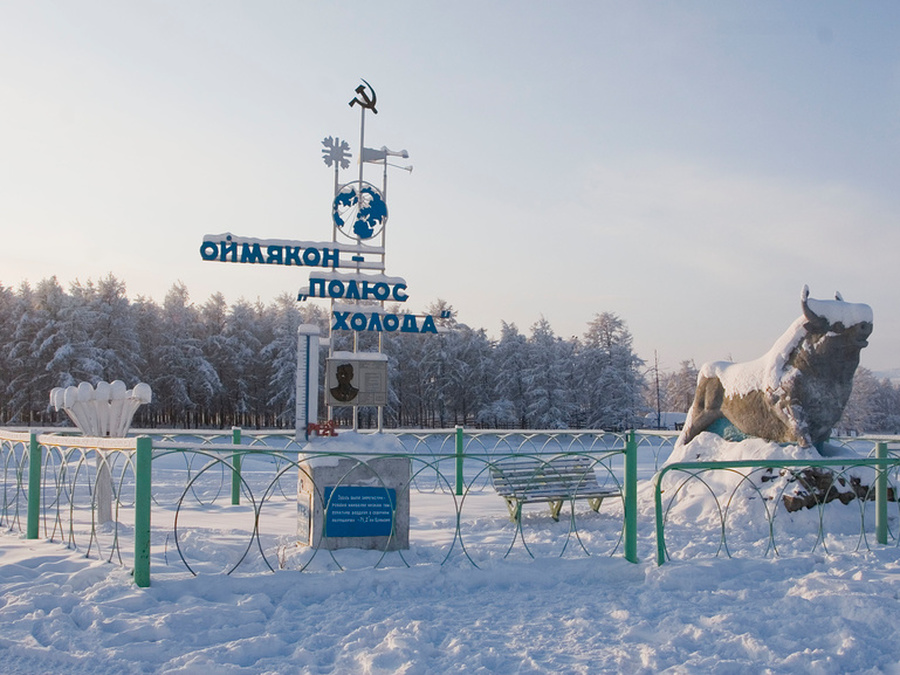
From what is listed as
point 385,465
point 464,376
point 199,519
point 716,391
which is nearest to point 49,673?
point 385,465

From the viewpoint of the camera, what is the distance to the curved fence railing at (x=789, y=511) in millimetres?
8391

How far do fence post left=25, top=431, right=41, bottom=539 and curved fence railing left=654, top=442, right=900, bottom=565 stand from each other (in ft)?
23.0

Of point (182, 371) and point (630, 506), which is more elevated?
point (182, 371)

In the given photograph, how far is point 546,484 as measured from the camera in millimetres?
10109

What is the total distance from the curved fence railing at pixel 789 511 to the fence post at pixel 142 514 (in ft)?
17.7

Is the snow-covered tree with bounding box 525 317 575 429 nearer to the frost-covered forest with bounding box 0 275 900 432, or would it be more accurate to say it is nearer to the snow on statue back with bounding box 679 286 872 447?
the frost-covered forest with bounding box 0 275 900 432

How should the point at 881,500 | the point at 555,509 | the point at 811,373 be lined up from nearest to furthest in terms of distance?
the point at 881,500 < the point at 555,509 < the point at 811,373

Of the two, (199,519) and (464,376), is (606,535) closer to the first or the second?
(199,519)

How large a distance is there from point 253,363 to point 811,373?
40922 millimetres

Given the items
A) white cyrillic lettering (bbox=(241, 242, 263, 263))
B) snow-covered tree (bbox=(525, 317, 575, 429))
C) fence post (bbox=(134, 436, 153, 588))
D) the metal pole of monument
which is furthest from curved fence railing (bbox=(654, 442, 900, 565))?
snow-covered tree (bbox=(525, 317, 575, 429))

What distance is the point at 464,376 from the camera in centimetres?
4741

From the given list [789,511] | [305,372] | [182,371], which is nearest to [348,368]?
[305,372]

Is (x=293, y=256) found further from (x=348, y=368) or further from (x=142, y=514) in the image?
(x=142, y=514)

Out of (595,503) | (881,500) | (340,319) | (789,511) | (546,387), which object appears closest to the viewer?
(881,500)
